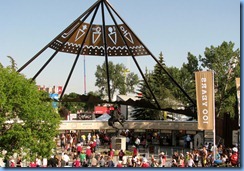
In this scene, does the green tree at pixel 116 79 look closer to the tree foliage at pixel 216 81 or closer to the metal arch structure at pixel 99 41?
the tree foliage at pixel 216 81

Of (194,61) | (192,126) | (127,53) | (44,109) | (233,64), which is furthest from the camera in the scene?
(194,61)

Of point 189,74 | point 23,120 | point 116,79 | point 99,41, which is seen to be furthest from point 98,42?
point 116,79

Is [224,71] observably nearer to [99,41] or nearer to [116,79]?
[99,41]

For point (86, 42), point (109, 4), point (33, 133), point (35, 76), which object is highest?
point (109, 4)

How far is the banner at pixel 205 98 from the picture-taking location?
23.8m

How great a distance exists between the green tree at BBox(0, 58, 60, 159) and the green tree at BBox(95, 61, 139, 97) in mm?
80597

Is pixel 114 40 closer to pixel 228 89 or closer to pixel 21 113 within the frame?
pixel 21 113

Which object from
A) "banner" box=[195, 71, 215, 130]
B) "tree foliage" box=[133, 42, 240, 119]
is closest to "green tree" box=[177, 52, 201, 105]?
"tree foliage" box=[133, 42, 240, 119]

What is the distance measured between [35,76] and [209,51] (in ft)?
110

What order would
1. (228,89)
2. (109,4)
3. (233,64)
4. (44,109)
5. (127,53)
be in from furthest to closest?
1. (233,64)
2. (228,89)
3. (127,53)
4. (109,4)
5. (44,109)

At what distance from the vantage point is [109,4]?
30062 mm

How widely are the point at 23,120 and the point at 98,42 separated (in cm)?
1059

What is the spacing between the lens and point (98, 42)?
32.7 metres

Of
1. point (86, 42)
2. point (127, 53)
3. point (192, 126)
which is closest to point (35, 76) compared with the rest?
point (86, 42)
